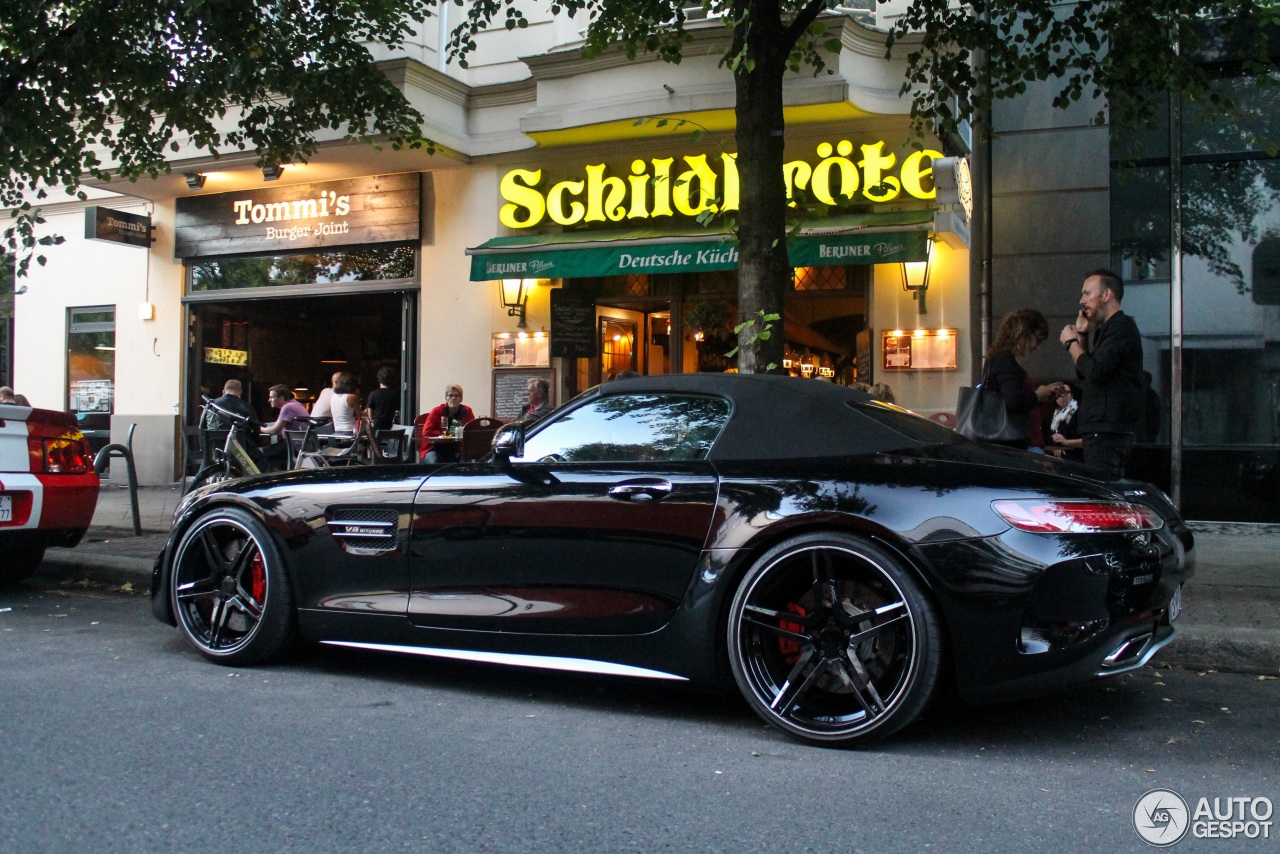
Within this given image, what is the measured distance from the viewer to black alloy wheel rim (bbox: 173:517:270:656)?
15.8 feet

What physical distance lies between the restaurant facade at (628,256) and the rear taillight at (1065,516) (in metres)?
3.72

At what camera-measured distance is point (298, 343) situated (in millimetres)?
16953

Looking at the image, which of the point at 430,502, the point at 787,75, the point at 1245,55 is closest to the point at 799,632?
the point at 430,502

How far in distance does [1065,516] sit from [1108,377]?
2.43 meters

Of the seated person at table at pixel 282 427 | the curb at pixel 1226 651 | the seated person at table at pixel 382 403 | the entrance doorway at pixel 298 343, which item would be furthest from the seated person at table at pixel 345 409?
the curb at pixel 1226 651

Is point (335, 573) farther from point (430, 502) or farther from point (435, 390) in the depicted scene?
point (435, 390)

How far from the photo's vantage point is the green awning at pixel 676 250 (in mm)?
9953

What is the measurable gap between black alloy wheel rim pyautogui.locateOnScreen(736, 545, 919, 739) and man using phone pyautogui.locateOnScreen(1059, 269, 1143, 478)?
2.41 metres

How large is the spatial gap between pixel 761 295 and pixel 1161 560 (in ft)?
11.4

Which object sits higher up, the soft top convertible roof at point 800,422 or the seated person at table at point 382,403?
the seated person at table at point 382,403

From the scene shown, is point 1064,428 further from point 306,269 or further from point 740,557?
point 306,269

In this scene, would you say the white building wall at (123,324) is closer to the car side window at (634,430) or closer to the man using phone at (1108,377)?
the car side window at (634,430)

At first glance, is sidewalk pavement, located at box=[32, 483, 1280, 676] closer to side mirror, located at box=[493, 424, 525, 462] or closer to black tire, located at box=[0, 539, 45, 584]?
black tire, located at box=[0, 539, 45, 584]

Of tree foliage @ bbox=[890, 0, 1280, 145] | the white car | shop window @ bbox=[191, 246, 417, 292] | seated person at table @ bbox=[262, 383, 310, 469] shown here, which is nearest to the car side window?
the white car
